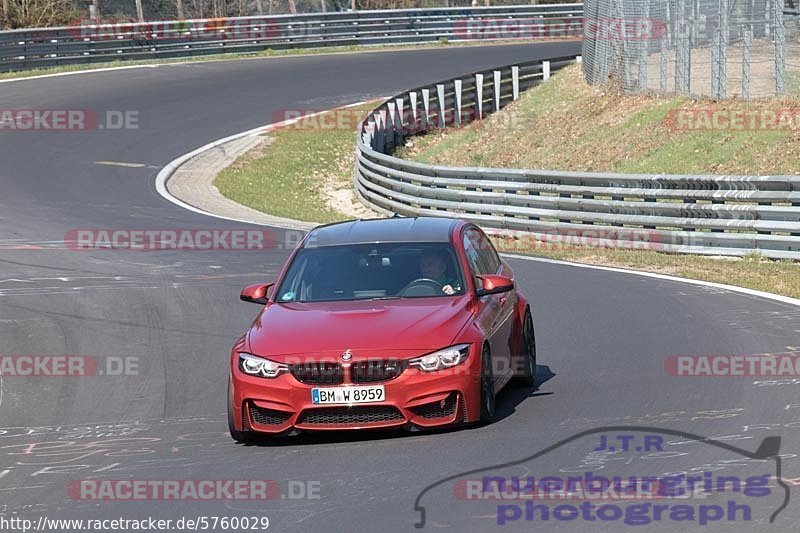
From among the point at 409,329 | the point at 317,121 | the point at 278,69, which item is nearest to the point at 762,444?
the point at 409,329

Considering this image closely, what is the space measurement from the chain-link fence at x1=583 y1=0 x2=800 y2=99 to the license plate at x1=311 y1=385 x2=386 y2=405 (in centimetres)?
2038

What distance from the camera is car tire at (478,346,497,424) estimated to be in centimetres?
941

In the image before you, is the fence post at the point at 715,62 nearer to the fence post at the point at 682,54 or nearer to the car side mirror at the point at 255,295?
the fence post at the point at 682,54

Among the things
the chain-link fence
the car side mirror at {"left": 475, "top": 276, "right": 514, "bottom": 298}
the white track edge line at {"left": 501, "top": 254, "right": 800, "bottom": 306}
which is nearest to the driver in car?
the car side mirror at {"left": 475, "top": 276, "right": 514, "bottom": 298}

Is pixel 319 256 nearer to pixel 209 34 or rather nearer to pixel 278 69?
pixel 278 69

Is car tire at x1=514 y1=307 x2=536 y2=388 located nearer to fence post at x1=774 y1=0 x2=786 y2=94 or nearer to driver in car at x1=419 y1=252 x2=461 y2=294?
driver in car at x1=419 y1=252 x2=461 y2=294

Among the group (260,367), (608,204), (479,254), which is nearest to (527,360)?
(479,254)

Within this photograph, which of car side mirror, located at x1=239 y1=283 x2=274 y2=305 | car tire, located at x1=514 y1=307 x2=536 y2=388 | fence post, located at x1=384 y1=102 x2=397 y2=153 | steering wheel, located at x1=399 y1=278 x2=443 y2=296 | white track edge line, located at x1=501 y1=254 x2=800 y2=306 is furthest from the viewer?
fence post, located at x1=384 y1=102 x2=397 y2=153

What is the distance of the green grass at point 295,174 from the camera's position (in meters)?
30.6

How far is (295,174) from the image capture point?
114 feet

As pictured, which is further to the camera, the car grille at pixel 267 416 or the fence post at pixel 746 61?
the fence post at pixel 746 61

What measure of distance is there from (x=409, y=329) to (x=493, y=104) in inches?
1320

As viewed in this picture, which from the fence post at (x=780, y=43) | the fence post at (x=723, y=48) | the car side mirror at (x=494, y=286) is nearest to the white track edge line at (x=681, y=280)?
the car side mirror at (x=494, y=286)

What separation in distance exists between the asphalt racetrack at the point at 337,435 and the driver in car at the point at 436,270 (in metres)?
1.02
